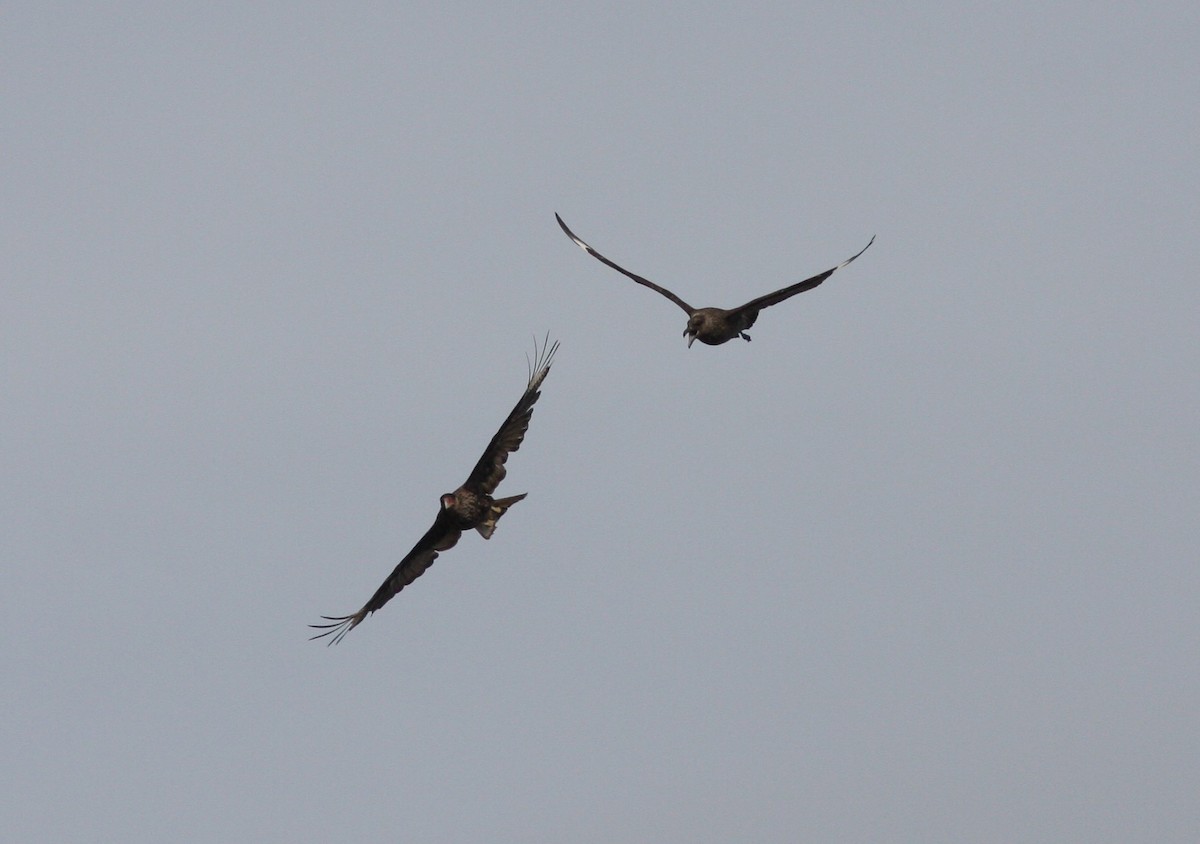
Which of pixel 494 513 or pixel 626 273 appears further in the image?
pixel 626 273

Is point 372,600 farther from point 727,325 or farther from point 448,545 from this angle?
point 727,325

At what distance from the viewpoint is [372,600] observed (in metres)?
30.8

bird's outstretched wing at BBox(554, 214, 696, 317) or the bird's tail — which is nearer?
the bird's tail

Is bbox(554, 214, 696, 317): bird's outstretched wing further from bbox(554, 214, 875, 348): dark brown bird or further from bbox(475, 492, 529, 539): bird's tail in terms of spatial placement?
bbox(475, 492, 529, 539): bird's tail

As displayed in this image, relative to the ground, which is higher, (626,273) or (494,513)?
(626,273)

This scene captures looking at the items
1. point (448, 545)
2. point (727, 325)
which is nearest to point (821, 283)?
point (727, 325)

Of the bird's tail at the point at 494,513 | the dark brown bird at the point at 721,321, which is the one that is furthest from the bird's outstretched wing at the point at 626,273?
the bird's tail at the point at 494,513

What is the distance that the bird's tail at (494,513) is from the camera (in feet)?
94.9

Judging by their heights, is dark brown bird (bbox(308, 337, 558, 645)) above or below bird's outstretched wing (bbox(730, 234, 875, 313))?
below

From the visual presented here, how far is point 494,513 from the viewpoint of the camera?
29.1 meters

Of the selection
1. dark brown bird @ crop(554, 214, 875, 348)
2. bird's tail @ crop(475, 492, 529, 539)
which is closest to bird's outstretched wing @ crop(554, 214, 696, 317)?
dark brown bird @ crop(554, 214, 875, 348)

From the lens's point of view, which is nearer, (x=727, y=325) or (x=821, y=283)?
(x=821, y=283)

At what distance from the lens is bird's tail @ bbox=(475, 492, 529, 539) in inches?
1139

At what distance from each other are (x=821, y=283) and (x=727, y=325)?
2.88 m
